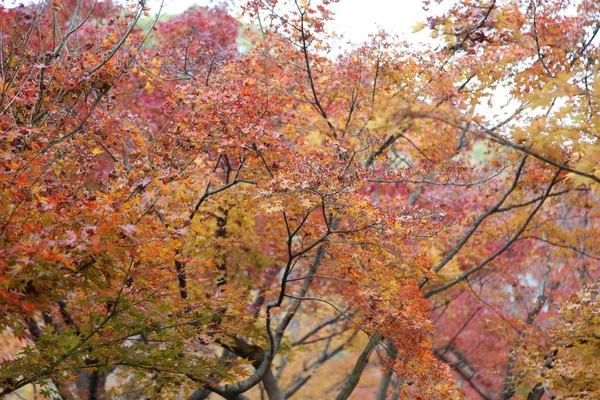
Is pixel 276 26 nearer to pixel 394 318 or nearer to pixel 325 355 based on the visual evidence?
pixel 394 318

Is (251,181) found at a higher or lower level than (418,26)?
higher

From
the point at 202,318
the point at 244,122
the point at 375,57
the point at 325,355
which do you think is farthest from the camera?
the point at 325,355

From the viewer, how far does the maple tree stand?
14.2 feet

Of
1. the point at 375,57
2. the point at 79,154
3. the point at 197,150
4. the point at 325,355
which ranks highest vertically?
the point at 375,57

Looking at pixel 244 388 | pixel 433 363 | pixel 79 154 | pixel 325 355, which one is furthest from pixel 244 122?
pixel 325 355

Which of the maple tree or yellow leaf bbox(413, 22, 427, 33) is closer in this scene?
the maple tree

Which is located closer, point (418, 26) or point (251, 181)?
point (418, 26)

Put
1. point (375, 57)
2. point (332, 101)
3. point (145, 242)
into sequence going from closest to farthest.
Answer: point (145, 242) → point (375, 57) → point (332, 101)

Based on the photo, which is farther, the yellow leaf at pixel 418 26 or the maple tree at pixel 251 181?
the yellow leaf at pixel 418 26

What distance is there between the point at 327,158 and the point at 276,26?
2379mm

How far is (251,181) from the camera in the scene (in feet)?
24.8

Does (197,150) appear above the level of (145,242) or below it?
above

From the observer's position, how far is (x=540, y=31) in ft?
26.1

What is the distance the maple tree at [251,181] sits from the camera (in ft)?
14.2
